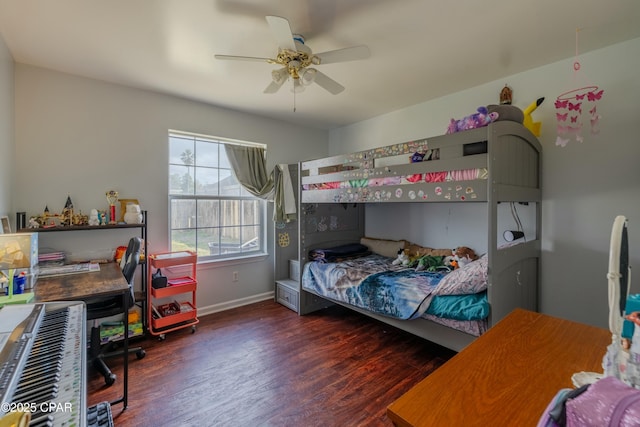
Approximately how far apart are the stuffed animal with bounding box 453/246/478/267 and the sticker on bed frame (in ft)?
6.89

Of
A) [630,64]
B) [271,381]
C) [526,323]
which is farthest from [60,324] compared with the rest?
[630,64]

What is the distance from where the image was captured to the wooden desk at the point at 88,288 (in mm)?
1559

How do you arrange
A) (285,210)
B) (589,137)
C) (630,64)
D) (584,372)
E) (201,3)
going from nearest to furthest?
(584,372) < (201,3) < (630,64) < (589,137) < (285,210)

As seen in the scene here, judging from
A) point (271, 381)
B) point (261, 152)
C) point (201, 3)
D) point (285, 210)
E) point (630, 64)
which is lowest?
point (271, 381)

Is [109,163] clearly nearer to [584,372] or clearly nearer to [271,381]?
[271,381]

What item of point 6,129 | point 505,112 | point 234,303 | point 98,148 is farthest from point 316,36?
point 234,303

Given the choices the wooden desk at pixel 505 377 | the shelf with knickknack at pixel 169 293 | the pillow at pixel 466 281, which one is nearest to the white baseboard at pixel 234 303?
the shelf with knickknack at pixel 169 293

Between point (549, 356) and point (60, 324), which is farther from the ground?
point (60, 324)

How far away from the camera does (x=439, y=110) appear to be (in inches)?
121

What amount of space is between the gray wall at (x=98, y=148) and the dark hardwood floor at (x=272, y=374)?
89cm

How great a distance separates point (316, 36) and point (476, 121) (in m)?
1.30

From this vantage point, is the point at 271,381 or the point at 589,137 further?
the point at 589,137

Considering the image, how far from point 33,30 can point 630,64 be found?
426 centimetres

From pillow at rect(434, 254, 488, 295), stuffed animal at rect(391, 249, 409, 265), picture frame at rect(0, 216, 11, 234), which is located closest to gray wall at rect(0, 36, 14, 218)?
picture frame at rect(0, 216, 11, 234)
